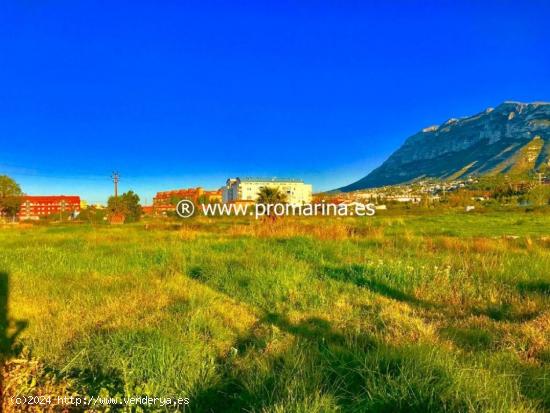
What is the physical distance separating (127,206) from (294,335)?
6995 cm

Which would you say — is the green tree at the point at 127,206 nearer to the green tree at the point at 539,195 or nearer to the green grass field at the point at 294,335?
the green grass field at the point at 294,335

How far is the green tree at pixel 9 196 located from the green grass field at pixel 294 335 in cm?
8279

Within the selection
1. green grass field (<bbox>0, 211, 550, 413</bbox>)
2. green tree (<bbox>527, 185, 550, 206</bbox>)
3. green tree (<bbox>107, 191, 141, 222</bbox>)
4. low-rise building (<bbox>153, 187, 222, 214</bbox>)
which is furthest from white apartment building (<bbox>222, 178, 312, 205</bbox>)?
green grass field (<bbox>0, 211, 550, 413</bbox>)

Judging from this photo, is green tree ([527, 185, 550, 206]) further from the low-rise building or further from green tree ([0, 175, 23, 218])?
green tree ([0, 175, 23, 218])

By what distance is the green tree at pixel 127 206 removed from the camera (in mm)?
64562

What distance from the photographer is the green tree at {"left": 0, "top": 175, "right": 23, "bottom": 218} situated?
73.7 meters

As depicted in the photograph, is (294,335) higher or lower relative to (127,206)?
lower

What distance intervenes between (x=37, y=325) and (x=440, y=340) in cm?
406

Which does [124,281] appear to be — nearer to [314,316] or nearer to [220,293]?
[220,293]

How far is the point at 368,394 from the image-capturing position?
2223 mm

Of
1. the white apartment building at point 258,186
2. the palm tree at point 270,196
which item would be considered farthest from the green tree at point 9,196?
the white apartment building at point 258,186

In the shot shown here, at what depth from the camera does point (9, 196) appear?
74.9 m

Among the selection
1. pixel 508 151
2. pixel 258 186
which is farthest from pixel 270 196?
pixel 508 151

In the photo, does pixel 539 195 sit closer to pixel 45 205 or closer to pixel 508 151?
pixel 508 151
